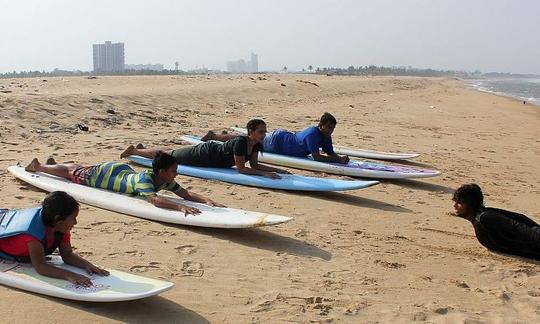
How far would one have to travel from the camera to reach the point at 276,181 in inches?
236

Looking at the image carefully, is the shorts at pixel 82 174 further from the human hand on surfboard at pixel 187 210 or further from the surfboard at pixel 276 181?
the surfboard at pixel 276 181

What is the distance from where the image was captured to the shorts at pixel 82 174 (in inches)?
207

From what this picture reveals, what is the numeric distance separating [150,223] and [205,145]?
2.11 m

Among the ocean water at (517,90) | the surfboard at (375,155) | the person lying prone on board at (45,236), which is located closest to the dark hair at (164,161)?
the person lying prone on board at (45,236)

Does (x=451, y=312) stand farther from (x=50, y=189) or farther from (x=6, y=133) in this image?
(x=6, y=133)

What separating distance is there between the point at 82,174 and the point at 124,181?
1.88 ft

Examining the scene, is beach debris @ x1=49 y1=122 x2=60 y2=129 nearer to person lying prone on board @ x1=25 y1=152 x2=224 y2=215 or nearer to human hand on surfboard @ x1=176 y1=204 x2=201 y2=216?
person lying prone on board @ x1=25 y1=152 x2=224 y2=215

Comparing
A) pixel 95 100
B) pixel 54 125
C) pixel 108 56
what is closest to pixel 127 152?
pixel 54 125

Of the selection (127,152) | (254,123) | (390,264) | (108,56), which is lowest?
(390,264)

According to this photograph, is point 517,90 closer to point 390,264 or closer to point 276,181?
point 276,181

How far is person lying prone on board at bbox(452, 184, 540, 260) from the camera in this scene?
14.2 feet

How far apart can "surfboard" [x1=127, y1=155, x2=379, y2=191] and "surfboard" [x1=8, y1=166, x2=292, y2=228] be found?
127cm

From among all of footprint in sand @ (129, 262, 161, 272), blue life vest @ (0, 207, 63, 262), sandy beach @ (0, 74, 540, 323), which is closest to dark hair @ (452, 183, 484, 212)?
sandy beach @ (0, 74, 540, 323)

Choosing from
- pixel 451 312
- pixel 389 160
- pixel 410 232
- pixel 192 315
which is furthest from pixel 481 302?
pixel 389 160
